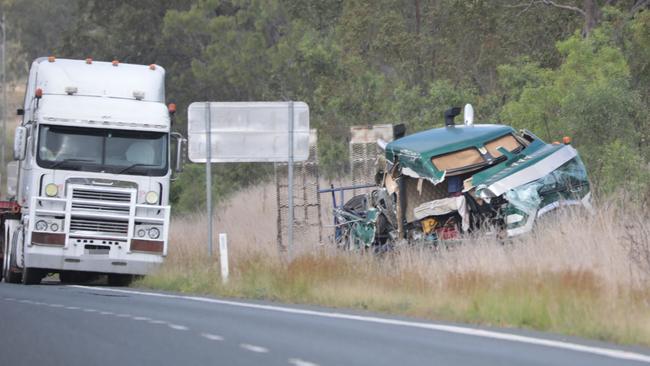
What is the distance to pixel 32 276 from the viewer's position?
24.8 meters

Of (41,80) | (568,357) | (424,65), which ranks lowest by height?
(568,357)

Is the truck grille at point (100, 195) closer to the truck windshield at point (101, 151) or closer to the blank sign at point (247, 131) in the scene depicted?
the truck windshield at point (101, 151)

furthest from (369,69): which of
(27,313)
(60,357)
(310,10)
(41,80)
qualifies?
(60,357)

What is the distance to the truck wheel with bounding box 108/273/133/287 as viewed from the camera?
25547mm

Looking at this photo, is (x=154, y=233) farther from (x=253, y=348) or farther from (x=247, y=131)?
(x=253, y=348)

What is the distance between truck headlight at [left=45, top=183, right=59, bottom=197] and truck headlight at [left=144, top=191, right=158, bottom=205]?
4.95 ft

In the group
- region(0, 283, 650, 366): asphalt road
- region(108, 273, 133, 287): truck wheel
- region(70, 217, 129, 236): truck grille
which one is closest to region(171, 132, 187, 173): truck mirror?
region(70, 217, 129, 236): truck grille

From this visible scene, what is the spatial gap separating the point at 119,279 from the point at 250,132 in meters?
4.32

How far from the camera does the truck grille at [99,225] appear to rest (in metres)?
23.7

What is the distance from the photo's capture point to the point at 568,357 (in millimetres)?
10898

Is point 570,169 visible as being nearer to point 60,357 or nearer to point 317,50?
point 60,357

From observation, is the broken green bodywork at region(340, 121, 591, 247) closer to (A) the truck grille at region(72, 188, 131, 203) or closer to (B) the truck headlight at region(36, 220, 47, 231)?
(A) the truck grille at region(72, 188, 131, 203)

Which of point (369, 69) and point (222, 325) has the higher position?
point (369, 69)

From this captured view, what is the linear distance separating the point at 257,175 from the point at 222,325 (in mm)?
37261
